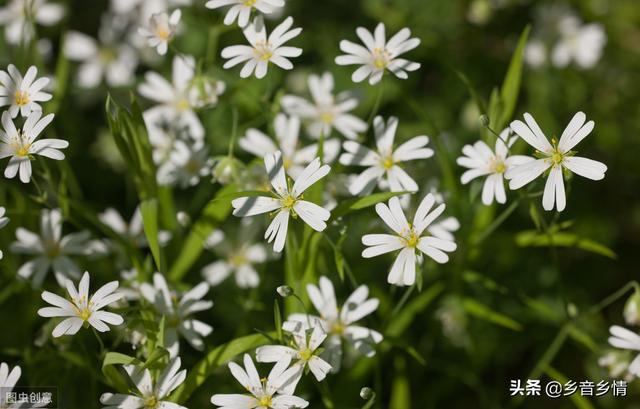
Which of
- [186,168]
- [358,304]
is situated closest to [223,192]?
[186,168]

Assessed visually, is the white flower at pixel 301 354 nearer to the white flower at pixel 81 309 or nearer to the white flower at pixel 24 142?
the white flower at pixel 81 309

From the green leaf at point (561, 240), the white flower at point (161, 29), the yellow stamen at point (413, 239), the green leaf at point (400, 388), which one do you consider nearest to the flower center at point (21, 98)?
the white flower at point (161, 29)

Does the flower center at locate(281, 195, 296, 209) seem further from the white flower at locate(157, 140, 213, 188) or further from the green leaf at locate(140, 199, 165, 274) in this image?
the white flower at locate(157, 140, 213, 188)

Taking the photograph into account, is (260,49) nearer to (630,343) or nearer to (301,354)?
(301,354)

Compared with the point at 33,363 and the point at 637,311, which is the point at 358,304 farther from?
the point at 33,363

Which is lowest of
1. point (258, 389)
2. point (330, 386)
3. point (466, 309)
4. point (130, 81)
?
point (258, 389)

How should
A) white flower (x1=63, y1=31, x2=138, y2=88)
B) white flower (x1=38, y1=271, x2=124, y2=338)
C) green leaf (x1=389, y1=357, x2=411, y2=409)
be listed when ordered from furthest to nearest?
white flower (x1=63, y1=31, x2=138, y2=88) → green leaf (x1=389, y1=357, x2=411, y2=409) → white flower (x1=38, y1=271, x2=124, y2=338)

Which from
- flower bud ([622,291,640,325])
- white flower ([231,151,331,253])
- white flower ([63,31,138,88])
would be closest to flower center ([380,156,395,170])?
white flower ([231,151,331,253])
